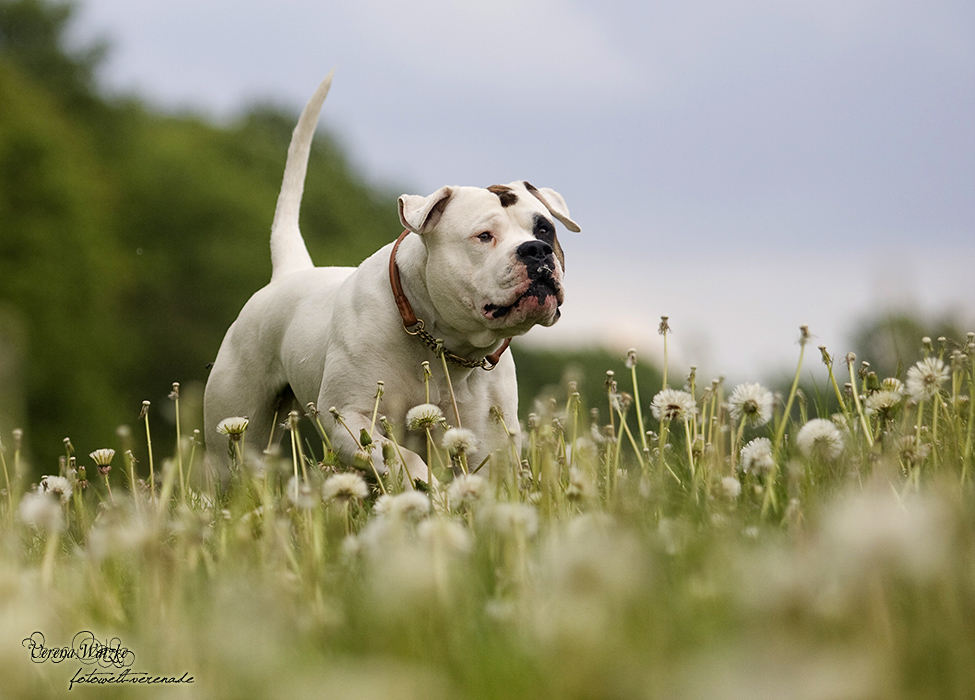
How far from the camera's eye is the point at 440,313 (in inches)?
201

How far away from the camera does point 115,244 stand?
3278 centimetres

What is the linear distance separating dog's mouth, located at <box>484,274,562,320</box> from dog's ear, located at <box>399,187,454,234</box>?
55cm

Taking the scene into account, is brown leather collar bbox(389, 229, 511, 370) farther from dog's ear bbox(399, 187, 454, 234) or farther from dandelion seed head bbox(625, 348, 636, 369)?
dandelion seed head bbox(625, 348, 636, 369)

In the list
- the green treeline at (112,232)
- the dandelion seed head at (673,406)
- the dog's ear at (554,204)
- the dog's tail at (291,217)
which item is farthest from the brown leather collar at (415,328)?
the green treeline at (112,232)

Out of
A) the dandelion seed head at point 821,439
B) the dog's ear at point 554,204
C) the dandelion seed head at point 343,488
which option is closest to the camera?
the dandelion seed head at point 343,488

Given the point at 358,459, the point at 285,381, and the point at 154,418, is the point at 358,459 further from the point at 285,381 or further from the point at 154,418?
the point at 154,418

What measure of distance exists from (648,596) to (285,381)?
4.87 metres

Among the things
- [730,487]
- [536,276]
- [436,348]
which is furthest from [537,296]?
[730,487]

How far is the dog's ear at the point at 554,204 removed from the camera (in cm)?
554

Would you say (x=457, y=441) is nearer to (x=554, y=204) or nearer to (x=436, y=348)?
(x=436, y=348)

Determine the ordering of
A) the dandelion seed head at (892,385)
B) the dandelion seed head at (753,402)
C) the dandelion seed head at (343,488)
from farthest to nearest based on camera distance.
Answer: the dandelion seed head at (892,385)
the dandelion seed head at (753,402)
the dandelion seed head at (343,488)

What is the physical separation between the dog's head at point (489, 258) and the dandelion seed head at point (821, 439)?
169 centimetres

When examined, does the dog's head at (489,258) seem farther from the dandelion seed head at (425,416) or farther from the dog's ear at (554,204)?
the dandelion seed head at (425,416)

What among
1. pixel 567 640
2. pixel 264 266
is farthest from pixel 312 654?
pixel 264 266
